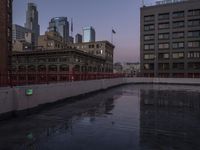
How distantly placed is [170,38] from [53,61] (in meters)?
46.5

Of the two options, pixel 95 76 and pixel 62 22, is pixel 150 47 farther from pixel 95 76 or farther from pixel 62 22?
pixel 62 22

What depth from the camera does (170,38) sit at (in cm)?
7575

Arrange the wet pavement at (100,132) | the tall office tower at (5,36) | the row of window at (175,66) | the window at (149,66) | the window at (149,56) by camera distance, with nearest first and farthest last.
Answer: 1. the wet pavement at (100,132)
2. the tall office tower at (5,36)
3. the row of window at (175,66)
4. the window at (149,66)
5. the window at (149,56)

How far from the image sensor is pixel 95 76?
24031 millimetres

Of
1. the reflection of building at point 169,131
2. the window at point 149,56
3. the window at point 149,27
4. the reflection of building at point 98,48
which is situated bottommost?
the reflection of building at point 169,131

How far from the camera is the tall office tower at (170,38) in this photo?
7175cm

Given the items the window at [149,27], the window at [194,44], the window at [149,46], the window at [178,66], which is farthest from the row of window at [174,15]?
the window at [178,66]

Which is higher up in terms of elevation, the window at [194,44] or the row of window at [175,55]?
the window at [194,44]

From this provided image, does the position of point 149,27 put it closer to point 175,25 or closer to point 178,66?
point 175,25

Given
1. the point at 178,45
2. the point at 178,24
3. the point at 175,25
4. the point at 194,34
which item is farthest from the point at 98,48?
the point at 194,34

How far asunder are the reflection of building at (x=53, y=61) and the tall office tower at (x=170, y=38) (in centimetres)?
2475

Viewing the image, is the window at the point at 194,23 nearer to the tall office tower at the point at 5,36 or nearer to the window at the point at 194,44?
the window at the point at 194,44

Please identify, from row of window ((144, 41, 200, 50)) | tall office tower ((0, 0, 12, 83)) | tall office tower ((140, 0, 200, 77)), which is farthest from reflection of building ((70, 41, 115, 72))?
tall office tower ((0, 0, 12, 83))

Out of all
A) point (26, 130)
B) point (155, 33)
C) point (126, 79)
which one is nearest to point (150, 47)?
point (155, 33)
